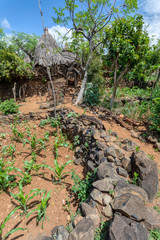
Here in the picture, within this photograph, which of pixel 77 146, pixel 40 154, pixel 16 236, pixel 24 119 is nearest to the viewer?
pixel 16 236

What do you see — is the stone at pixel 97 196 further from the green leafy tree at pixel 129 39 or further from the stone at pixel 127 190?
the green leafy tree at pixel 129 39

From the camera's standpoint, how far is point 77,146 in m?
3.99

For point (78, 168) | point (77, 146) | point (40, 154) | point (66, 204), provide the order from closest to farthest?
point (66, 204), point (78, 168), point (40, 154), point (77, 146)

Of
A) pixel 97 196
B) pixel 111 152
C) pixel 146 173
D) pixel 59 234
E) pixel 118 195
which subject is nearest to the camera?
pixel 59 234

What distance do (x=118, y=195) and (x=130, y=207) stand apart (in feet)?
0.96

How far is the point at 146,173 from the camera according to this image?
221 centimetres

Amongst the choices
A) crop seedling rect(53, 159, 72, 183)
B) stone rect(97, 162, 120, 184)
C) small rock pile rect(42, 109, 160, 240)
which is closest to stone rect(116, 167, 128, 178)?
small rock pile rect(42, 109, 160, 240)

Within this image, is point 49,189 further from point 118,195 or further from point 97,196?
point 118,195

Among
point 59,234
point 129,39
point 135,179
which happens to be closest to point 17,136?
point 59,234

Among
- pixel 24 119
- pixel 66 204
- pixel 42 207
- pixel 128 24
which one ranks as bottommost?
pixel 66 204

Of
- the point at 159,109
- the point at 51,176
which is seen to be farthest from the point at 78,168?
the point at 159,109

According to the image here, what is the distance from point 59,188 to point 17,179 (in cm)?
105

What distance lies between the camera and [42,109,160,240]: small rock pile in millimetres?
1454

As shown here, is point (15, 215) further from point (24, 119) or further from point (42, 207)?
point (24, 119)
